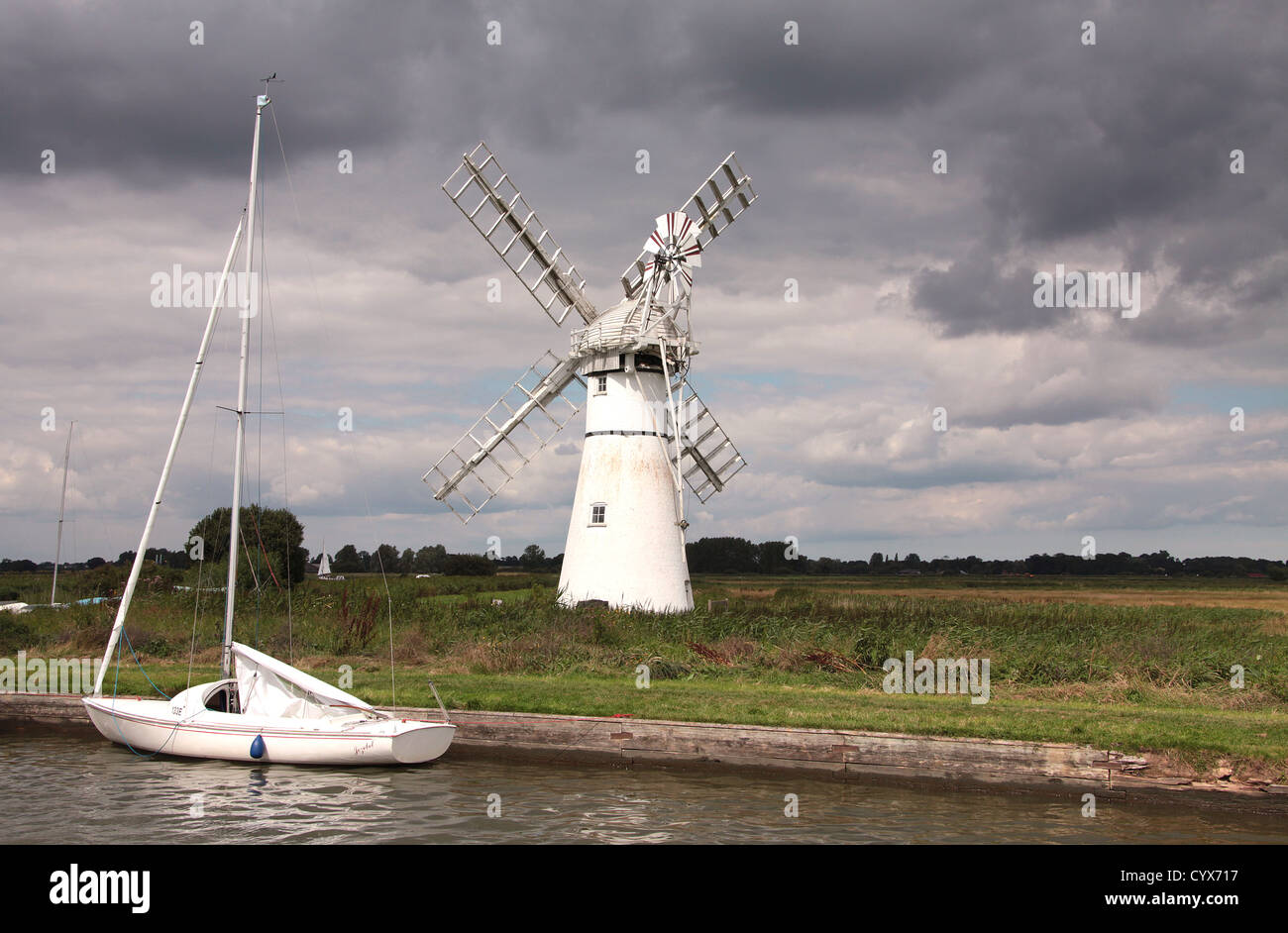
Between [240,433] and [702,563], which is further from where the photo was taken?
[702,563]

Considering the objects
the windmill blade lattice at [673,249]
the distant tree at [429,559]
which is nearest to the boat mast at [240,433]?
the windmill blade lattice at [673,249]

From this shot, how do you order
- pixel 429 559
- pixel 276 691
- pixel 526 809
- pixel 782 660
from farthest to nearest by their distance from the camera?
pixel 429 559 < pixel 782 660 < pixel 276 691 < pixel 526 809

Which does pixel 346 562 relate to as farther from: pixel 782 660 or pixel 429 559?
pixel 782 660

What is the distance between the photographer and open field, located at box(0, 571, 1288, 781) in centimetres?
1612

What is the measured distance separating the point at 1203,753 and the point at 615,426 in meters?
20.5

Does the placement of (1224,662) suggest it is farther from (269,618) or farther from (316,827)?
(269,618)

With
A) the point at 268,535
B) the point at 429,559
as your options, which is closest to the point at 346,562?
the point at 429,559

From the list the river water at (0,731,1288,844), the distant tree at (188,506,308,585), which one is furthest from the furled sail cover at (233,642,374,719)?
the distant tree at (188,506,308,585)

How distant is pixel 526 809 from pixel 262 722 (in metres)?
5.39

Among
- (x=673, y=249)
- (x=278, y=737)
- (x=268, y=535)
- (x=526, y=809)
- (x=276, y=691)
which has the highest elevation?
(x=673, y=249)

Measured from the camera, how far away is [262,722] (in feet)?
52.1

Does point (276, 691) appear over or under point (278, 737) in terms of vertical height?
over

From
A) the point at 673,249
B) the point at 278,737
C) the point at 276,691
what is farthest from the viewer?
the point at 673,249

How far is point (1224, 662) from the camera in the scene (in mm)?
20750
